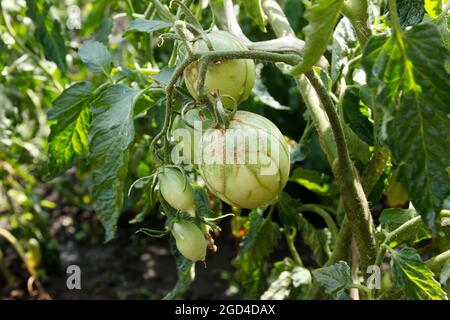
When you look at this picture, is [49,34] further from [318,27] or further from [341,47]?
[318,27]

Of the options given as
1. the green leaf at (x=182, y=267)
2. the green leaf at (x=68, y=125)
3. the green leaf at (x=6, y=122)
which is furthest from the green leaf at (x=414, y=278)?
the green leaf at (x=6, y=122)

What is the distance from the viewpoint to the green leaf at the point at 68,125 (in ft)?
3.42

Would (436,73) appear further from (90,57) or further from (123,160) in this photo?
(90,57)

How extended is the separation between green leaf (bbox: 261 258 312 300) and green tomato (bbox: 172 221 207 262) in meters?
0.53

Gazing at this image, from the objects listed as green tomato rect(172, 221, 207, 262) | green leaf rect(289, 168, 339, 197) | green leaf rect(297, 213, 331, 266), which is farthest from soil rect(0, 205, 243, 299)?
green tomato rect(172, 221, 207, 262)

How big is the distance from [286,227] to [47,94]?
2.63 ft

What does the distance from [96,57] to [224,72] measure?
1.33ft

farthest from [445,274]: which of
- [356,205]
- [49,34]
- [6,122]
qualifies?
[6,122]

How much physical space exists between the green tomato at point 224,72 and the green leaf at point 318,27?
5.5 inches

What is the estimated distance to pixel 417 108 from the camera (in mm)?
629

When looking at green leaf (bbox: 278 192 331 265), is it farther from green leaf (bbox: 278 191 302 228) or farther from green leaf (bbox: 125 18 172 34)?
green leaf (bbox: 125 18 172 34)

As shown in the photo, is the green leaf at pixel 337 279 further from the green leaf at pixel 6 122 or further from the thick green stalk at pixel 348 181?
the green leaf at pixel 6 122

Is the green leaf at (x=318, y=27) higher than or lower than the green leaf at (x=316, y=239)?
higher
